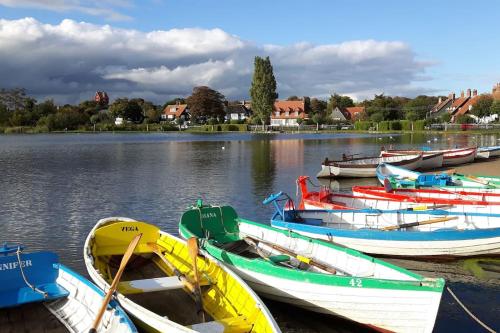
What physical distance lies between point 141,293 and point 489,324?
7.59 metres

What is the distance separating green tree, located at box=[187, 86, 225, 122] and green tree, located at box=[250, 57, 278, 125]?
3118cm

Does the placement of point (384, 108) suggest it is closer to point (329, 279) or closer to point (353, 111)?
point (353, 111)

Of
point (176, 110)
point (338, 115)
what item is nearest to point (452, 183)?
point (338, 115)

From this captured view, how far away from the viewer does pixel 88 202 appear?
85.6 ft

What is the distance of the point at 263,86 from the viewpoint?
124 m

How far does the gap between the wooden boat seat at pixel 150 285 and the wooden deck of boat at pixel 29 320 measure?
52.2 inches

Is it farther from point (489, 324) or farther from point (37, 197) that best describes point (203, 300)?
point (37, 197)

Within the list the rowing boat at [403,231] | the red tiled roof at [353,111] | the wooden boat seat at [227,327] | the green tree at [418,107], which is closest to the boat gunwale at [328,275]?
the wooden boat seat at [227,327]

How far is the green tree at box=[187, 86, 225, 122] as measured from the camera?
507ft

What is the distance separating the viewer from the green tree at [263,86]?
124938 mm

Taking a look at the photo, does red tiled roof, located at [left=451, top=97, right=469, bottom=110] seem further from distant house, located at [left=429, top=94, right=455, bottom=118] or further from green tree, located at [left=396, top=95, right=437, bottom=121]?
green tree, located at [left=396, top=95, right=437, bottom=121]

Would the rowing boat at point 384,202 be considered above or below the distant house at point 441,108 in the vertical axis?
below

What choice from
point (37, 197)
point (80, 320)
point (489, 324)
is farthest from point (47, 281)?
point (37, 197)

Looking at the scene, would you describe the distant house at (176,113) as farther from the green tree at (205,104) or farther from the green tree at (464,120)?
the green tree at (464,120)
